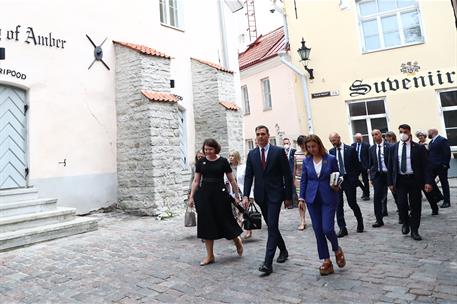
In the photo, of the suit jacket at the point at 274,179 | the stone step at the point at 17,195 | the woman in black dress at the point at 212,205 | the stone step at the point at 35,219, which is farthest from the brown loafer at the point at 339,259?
the stone step at the point at 17,195

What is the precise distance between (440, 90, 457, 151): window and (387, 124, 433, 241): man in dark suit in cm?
854

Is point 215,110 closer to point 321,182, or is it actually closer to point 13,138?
point 13,138

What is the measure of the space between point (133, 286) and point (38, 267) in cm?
186

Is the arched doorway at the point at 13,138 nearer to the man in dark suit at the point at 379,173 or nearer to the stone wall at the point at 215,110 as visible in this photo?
the stone wall at the point at 215,110

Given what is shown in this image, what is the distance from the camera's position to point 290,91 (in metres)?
15.7

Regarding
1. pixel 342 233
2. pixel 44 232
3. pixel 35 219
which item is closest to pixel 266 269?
pixel 342 233

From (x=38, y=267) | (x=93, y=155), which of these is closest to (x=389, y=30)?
(x=93, y=155)

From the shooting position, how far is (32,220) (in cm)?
701

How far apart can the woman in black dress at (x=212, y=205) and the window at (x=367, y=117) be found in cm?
1023

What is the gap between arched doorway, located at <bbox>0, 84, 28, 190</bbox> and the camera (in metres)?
7.98

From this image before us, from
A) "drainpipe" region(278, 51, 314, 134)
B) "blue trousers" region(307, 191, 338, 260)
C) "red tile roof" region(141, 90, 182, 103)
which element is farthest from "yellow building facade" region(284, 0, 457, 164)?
"blue trousers" region(307, 191, 338, 260)

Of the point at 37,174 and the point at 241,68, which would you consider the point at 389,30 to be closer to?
the point at 241,68

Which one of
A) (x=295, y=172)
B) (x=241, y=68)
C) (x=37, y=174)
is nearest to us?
(x=295, y=172)

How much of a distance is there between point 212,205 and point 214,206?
0.03 m
